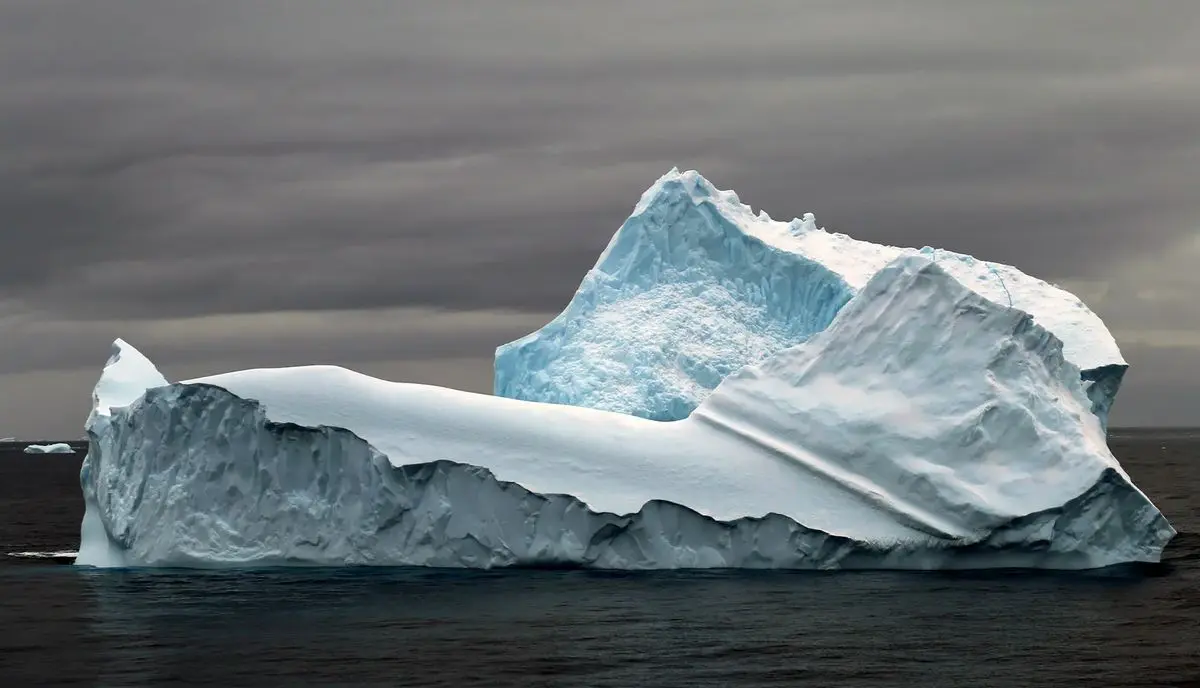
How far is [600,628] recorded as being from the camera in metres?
19.2

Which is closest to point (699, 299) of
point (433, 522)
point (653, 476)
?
point (653, 476)

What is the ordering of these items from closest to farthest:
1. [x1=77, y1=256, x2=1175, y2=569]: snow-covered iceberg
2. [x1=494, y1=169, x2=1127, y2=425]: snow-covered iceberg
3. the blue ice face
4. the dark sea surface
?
the dark sea surface → [x1=77, y1=256, x2=1175, y2=569]: snow-covered iceberg → [x1=494, y1=169, x2=1127, y2=425]: snow-covered iceberg → the blue ice face

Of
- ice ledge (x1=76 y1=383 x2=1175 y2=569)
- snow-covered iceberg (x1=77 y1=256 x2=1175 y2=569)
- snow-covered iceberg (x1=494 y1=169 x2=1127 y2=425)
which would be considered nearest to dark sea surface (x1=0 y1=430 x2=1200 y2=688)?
ice ledge (x1=76 y1=383 x2=1175 y2=569)

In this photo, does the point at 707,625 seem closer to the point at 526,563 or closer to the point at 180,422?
the point at 526,563

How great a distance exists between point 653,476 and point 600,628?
16.1 ft

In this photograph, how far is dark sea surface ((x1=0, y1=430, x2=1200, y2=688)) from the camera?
1686cm

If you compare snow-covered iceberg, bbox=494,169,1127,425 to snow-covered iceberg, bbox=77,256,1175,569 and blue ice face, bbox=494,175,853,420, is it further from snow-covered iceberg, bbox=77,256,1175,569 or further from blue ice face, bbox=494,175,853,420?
snow-covered iceberg, bbox=77,256,1175,569

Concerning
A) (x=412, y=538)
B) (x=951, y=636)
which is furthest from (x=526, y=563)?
(x=951, y=636)

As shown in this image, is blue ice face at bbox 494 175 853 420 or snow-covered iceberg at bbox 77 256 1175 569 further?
blue ice face at bbox 494 175 853 420

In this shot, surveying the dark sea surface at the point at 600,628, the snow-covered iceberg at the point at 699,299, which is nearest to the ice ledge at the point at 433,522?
the dark sea surface at the point at 600,628

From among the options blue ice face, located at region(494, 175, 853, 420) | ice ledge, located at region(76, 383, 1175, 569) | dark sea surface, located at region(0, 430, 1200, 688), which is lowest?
dark sea surface, located at region(0, 430, 1200, 688)

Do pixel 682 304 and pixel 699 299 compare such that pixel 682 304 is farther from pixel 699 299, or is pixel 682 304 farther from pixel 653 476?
pixel 653 476

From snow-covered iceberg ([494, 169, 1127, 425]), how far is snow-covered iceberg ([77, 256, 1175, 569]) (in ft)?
36.1

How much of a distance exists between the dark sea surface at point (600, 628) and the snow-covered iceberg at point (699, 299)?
1256 centimetres
